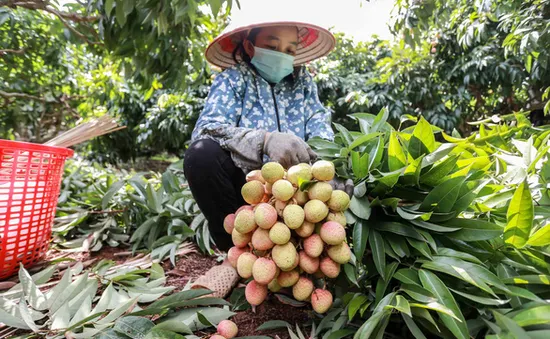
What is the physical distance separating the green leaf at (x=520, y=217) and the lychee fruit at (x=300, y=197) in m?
0.35

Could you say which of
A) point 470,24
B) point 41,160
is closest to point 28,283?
point 41,160

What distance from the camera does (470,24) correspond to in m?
3.06

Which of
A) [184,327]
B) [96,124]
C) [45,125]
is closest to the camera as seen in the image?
[184,327]

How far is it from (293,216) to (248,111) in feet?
2.17

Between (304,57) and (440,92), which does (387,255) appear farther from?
(440,92)

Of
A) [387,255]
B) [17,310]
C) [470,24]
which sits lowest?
[17,310]

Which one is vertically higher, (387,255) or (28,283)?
(387,255)

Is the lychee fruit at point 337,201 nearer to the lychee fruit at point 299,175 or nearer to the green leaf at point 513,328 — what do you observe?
the lychee fruit at point 299,175

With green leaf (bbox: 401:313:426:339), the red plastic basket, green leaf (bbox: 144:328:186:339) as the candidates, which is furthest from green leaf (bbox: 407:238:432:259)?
the red plastic basket

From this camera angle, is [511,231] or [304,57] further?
[304,57]

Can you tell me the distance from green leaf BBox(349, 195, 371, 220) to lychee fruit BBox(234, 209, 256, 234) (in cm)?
21

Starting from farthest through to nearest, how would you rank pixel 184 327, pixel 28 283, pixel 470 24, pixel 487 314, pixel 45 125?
1. pixel 45 125
2. pixel 470 24
3. pixel 28 283
4. pixel 184 327
5. pixel 487 314

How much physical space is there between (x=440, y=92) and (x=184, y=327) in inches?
170

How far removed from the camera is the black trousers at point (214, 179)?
3.35ft
